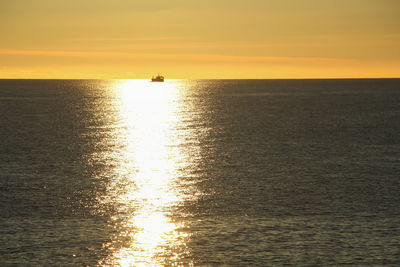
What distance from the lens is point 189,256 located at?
32375mm

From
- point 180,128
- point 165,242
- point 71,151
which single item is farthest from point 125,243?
point 180,128

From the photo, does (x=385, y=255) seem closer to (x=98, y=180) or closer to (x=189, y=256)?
(x=189, y=256)

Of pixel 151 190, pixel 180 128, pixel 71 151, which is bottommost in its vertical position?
pixel 151 190

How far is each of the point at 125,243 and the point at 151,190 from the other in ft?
53.4

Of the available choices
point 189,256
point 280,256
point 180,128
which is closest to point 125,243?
point 189,256

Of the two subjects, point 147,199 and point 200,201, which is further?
point 147,199

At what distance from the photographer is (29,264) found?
31.0 m

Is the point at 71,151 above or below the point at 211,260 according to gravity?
above

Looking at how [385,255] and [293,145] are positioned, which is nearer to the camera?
[385,255]

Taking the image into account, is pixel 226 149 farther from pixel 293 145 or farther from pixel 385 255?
pixel 385 255

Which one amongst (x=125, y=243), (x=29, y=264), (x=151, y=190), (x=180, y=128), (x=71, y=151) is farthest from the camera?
(x=180, y=128)

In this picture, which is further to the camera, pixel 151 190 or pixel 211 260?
pixel 151 190

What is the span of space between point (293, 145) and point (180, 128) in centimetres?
3760

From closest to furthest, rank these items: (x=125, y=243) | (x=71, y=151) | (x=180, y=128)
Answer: (x=125, y=243) < (x=71, y=151) < (x=180, y=128)
